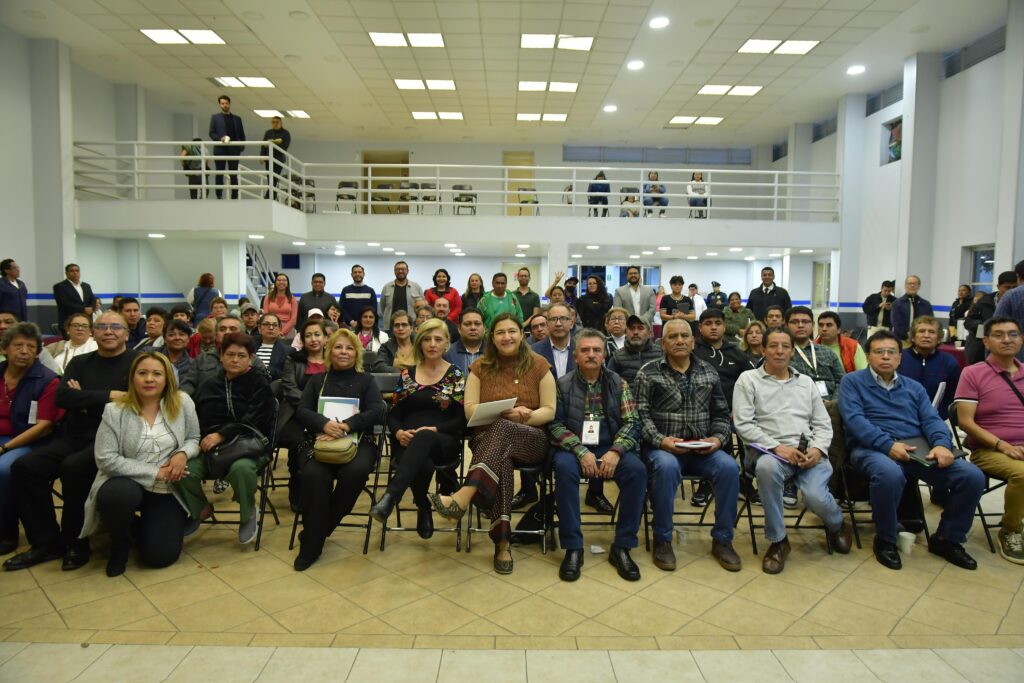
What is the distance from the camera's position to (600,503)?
4.18m

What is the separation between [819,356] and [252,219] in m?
8.48

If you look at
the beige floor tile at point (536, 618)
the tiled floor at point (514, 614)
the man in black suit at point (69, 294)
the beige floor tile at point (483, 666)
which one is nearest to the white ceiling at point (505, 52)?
the man in black suit at point (69, 294)

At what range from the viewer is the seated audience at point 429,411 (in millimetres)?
3564

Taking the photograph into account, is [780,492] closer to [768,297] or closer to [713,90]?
[768,297]

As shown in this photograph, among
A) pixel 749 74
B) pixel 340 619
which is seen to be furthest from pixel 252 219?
pixel 749 74

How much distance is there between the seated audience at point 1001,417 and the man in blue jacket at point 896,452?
0.70 feet

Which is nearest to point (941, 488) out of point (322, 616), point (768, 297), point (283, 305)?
point (322, 616)

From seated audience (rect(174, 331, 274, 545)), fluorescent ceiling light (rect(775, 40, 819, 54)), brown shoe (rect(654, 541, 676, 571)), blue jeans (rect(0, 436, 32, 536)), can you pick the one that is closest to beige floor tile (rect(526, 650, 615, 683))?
brown shoe (rect(654, 541, 676, 571))

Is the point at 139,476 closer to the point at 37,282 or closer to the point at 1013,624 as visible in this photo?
the point at 1013,624

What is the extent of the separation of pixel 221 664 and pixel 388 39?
32.8ft

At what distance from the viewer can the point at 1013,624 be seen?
273 centimetres

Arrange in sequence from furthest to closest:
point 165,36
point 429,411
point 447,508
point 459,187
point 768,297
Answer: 1. point 459,187
2. point 165,36
3. point 768,297
4. point 429,411
5. point 447,508

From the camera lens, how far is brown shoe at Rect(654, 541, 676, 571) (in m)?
3.27

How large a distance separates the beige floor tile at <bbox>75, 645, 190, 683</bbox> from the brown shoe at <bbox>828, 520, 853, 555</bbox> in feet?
10.6
